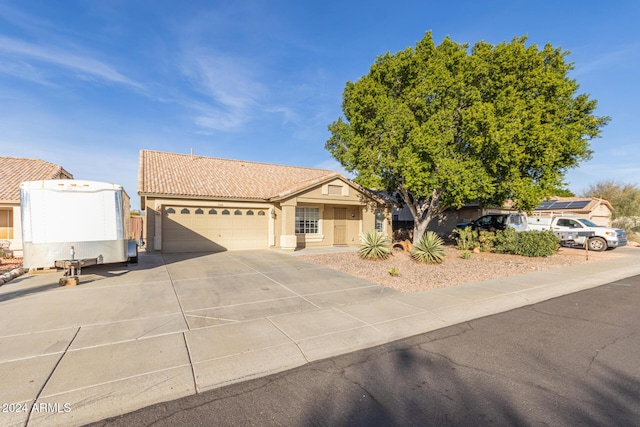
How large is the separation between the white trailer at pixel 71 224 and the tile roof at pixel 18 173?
320 inches

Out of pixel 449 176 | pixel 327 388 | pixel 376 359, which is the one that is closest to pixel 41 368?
pixel 327 388

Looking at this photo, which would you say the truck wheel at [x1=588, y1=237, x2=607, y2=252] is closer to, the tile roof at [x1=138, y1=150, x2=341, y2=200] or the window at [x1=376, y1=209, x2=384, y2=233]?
the window at [x1=376, y1=209, x2=384, y2=233]

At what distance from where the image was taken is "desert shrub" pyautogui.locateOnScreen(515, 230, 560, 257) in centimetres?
1503

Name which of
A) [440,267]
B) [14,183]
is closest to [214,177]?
[14,183]

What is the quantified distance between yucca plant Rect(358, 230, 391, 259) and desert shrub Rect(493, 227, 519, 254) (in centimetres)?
679

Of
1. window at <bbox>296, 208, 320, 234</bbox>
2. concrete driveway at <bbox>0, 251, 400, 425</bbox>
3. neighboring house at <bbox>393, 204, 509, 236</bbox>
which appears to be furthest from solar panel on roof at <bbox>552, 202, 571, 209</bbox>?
concrete driveway at <bbox>0, 251, 400, 425</bbox>

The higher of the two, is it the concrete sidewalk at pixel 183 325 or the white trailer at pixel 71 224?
the white trailer at pixel 71 224

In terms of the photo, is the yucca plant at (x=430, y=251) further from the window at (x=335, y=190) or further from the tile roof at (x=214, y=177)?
the tile roof at (x=214, y=177)

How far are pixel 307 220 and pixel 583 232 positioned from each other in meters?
18.0


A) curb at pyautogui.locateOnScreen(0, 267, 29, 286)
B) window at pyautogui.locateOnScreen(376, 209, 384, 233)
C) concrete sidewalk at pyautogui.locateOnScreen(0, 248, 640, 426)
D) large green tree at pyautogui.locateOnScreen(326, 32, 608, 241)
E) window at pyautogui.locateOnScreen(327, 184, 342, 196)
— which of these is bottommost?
concrete sidewalk at pyautogui.locateOnScreen(0, 248, 640, 426)

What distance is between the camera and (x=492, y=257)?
15008 millimetres

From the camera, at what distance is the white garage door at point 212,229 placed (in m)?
16.1

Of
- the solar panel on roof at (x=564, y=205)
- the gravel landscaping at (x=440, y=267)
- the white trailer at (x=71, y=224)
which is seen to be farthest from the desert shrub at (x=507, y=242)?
the solar panel on roof at (x=564, y=205)

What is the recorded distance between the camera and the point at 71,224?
348 inches
